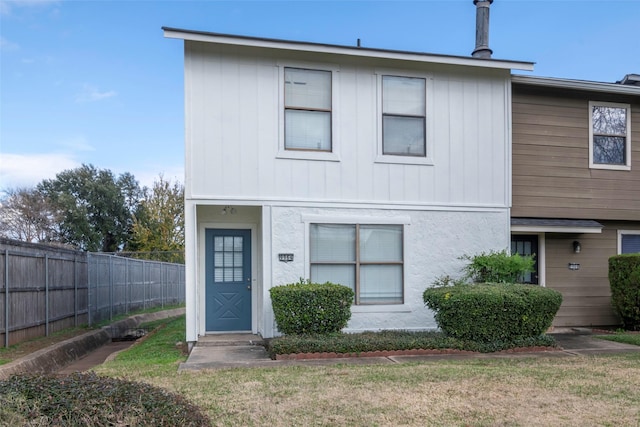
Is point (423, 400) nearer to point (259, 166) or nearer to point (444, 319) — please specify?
point (444, 319)

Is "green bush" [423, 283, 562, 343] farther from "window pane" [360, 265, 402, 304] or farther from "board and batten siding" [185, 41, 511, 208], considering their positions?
"board and batten siding" [185, 41, 511, 208]

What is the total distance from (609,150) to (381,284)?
Result: 617cm

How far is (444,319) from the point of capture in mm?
8672

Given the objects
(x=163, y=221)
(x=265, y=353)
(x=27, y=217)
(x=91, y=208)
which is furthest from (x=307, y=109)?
(x=91, y=208)

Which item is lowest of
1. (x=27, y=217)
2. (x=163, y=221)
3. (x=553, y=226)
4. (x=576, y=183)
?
(x=553, y=226)

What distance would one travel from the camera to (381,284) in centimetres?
968

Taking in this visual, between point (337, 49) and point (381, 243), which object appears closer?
point (337, 49)

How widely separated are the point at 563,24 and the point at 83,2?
13718 millimetres

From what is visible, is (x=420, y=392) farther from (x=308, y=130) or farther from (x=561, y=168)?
(x=561, y=168)

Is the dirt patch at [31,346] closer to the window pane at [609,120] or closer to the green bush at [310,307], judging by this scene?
the green bush at [310,307]

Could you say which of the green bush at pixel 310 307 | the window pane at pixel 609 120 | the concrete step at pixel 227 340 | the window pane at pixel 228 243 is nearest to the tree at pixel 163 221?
the window pane at pixel 228 243

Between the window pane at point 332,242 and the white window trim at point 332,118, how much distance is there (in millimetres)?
1282

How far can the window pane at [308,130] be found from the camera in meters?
9.34

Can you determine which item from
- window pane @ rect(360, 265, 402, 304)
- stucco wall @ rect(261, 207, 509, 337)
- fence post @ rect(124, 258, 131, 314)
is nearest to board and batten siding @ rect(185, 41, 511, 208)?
stucco wall @ rect(261, 207, 509, 337)
